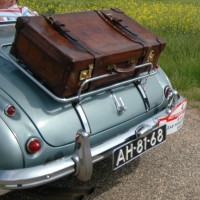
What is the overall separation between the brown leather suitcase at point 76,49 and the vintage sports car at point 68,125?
72mm

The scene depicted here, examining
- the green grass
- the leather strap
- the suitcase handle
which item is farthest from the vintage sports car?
the green grass

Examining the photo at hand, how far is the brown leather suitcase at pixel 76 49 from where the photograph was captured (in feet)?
9.92

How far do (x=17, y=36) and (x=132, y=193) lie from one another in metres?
1.66

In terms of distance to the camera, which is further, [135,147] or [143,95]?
[143,95]

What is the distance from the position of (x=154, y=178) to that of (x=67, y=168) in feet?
4.40

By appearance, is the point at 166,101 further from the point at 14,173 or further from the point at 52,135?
the point at 14,173

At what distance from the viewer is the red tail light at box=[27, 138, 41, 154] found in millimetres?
2984

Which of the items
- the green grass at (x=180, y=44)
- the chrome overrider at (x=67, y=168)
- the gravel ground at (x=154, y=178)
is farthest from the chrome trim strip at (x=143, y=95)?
the green grass at (x=180, y=44)

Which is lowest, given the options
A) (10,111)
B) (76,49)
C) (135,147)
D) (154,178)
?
(154,178)

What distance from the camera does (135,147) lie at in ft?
11.2

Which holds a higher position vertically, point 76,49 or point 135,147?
point 76,49

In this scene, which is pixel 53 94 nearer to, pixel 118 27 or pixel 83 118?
pixel 83 118

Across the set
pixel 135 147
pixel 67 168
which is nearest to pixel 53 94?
pixel 67 168

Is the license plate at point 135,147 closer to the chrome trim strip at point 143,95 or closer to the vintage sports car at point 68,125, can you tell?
the vintage sports car at point 68,125
